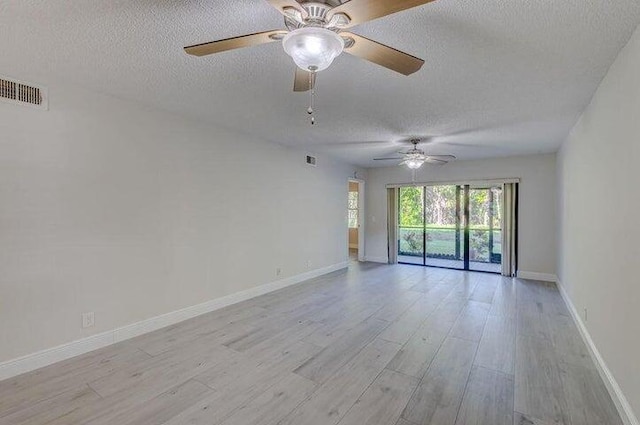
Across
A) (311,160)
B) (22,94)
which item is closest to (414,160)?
(311,160)

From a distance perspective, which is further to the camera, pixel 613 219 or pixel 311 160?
pixel 311 160

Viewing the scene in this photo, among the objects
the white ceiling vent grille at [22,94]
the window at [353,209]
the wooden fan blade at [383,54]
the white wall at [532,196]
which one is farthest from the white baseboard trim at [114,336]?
the window at [353,209]

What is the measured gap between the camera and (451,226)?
23.1ft

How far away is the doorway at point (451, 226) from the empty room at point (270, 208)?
1830 mm

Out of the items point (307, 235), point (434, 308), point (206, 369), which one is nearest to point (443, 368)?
point (434, 308)

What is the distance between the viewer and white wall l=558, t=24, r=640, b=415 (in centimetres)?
194

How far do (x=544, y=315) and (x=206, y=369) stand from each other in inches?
161

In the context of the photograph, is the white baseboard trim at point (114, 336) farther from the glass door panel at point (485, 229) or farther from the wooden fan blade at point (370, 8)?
the glass door panel at point (485, 229)

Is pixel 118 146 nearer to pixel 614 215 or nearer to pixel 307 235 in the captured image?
pixel 307 235

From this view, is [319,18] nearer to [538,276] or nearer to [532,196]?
[532,196]

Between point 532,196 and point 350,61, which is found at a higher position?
point 350,61

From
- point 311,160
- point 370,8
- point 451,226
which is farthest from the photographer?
point 451,226

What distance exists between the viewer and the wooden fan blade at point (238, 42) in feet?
4.94

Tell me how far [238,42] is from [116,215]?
2.48 meters
